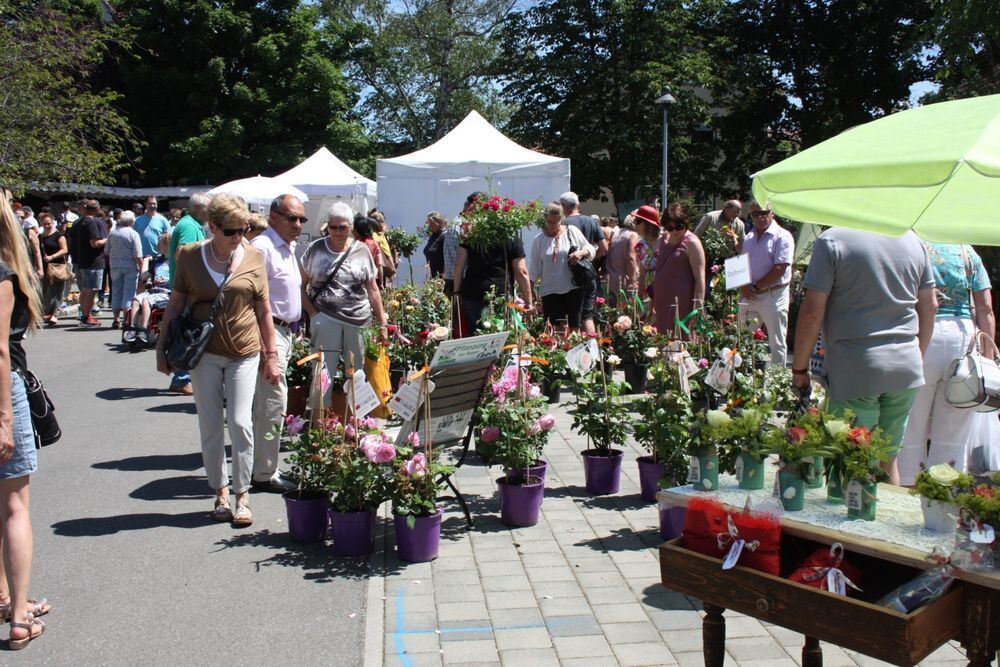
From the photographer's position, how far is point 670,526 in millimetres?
4898

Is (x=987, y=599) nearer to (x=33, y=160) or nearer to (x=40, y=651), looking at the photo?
(x=40, y=651)

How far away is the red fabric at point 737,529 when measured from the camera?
111 inches

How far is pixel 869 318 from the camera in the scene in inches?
166

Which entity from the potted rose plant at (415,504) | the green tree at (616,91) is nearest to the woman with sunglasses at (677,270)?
the potted rose plant at (415,504)

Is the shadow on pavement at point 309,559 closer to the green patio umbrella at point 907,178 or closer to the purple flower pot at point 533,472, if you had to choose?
the purple flower pot at point 533,472

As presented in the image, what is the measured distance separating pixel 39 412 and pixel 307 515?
61.3 inches

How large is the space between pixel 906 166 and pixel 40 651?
3.73 meters

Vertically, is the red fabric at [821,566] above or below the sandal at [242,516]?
above

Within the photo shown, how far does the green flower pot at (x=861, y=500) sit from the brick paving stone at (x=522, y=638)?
1.38 m

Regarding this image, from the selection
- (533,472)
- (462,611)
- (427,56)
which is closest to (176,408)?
(533,472)

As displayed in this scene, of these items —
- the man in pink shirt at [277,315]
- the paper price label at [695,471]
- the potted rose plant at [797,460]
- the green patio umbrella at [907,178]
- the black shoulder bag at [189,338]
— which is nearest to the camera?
the green patio umbrella at [907,178]

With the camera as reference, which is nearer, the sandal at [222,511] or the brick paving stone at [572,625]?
the brick paving stone at [572,625]

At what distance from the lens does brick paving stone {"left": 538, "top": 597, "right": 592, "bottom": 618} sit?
4.05m

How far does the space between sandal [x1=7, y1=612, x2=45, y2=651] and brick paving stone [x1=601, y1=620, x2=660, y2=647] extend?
7.86 feet
